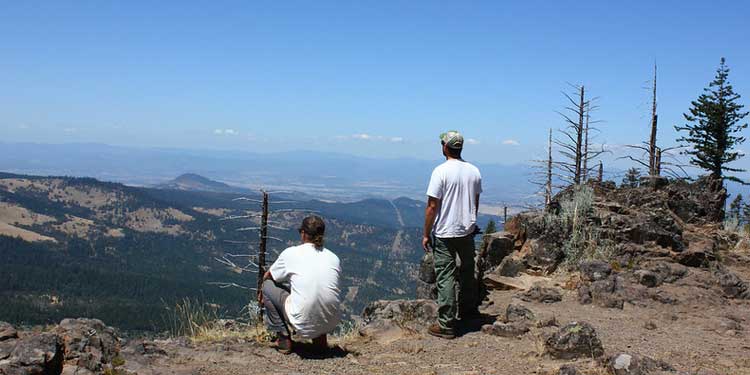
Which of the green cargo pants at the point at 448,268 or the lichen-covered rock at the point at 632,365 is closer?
the lichen-covered rock at the point at 632,365

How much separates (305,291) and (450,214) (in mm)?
2073

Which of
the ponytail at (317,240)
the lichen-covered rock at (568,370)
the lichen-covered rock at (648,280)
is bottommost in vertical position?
the lichen-covered rock at (568,370)

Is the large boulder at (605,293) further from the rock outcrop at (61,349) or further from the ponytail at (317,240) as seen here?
the rock outcrop at (61,349)

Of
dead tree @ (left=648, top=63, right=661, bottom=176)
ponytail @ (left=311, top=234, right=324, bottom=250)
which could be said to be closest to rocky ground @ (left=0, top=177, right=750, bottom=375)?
ponytail @ (left=311, top=234, right=324, bottom=250)

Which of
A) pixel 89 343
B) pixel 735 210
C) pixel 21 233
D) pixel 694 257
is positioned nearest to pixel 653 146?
pixel 735 210

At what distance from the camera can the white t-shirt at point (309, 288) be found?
6480 mm

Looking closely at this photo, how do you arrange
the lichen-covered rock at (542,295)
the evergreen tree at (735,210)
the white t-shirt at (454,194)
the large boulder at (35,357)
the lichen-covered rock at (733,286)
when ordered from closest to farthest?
1. the large boulder at (35,357)
2. the white t-shirt at (454,194)
3. the lichen-covered rock at (542,295)
4. the lichen-covered rock at (733,286)
5. the evergreen tree at (735,210)

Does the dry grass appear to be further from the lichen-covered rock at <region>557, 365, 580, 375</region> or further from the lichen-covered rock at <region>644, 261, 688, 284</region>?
the lichen-covered rock at <region>644, 261, 688, 284</region>

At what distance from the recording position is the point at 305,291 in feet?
A: 21.3

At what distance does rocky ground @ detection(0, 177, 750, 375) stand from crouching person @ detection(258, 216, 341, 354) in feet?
1.11

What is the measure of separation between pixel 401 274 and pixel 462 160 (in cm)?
17791

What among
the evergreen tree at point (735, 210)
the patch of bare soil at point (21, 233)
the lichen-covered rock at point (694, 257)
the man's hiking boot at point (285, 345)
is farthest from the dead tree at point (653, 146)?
the patch of bare soil at point (21, 233)

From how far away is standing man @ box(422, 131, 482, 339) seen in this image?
713 cm

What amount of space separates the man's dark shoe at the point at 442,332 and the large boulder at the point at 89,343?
3.89 m
